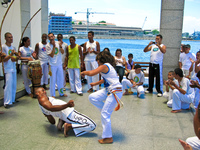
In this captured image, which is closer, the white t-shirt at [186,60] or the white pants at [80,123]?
the white pants at [80,123]

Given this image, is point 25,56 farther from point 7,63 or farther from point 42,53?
point 7,63

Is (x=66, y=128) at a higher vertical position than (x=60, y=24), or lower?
lower

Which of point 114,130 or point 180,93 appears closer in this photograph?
point 114,130

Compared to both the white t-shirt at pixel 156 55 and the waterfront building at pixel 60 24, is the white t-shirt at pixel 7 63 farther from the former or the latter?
the waterfront building at pixel 60 24

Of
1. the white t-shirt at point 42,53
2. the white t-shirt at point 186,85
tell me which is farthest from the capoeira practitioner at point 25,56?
the white t-shirt at point 186,85

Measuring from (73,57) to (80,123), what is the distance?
10.5ft

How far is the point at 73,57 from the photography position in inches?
273

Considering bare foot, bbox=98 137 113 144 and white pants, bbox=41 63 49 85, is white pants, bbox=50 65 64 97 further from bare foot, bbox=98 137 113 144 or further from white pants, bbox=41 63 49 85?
bare foot, bbox=98 137 113 144

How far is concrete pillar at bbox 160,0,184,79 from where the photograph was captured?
8023mm

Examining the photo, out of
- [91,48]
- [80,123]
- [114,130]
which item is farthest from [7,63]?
[114,130]

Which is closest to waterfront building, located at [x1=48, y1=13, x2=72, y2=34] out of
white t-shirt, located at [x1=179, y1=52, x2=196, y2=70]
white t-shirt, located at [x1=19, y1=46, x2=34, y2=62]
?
white t-shirt, located at [x1=19, y1=46, x2=34, y2=62]

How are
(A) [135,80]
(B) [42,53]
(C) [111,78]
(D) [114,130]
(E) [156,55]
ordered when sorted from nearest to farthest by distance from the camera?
1. (C) [111,78]
2. (D) [114,130]
3. (E) [156,55]
4. (A) [135,80]
5. (B) [42,53]

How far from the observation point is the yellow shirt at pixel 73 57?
6938 millimetres

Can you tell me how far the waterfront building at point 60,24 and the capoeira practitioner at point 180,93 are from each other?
242 ft
